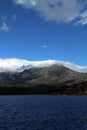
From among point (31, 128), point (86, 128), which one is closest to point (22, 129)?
point (31, 128)

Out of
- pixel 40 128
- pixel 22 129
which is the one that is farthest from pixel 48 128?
pixel 22 129

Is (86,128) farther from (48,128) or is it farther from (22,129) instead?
(22,129)

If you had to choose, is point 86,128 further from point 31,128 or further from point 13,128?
point 13,128

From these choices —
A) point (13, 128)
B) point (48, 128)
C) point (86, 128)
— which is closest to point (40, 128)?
point (48, 128)

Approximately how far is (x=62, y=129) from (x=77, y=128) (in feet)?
14.5

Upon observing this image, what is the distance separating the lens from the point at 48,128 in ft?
259

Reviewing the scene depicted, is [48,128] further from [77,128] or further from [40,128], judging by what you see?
[77,128]

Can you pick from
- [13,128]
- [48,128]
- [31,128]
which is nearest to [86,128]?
[48,128]

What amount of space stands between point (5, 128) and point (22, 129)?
542 cm

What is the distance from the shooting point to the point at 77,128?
257 feet

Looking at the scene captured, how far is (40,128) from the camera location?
258 ft

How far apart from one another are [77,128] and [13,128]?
59.2 ft

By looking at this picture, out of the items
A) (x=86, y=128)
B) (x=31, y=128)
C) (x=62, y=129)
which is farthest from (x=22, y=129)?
(x=86, y=128)

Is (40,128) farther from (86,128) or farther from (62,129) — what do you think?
(86,128)
